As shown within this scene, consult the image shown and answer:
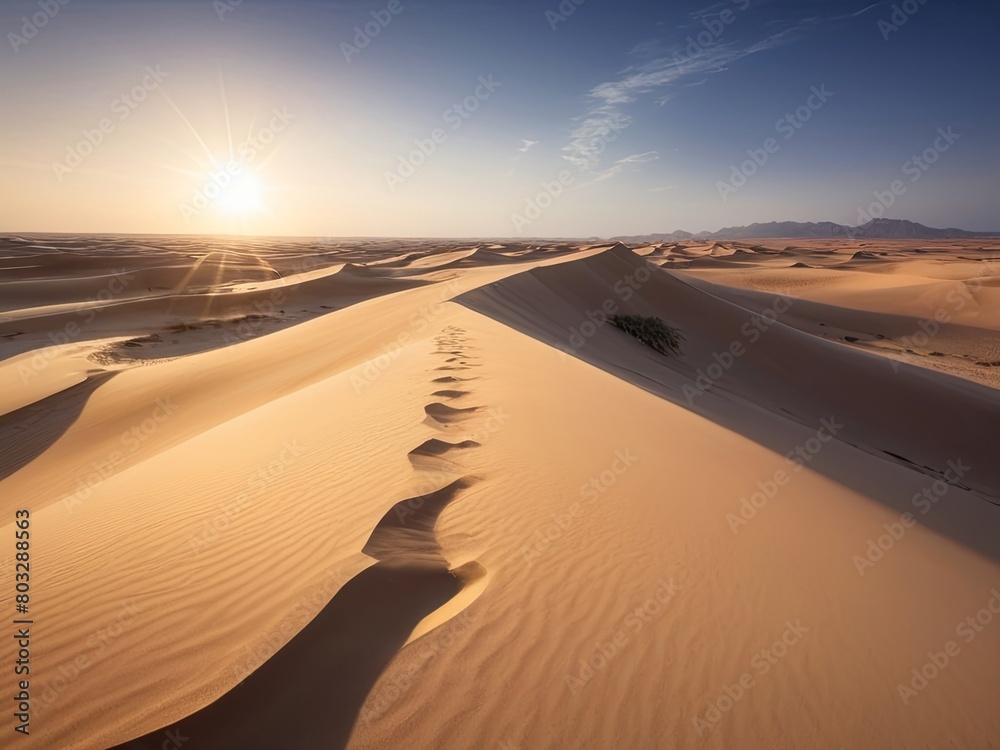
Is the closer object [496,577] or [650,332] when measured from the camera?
[496,577]

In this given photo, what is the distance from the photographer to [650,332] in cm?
1138

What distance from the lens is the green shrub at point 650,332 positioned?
11.2 meters

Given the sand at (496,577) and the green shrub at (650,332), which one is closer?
the sand at (496,577)

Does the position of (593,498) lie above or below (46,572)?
above

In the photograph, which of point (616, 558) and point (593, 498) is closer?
point (616, 558)

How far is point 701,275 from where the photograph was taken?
121ft

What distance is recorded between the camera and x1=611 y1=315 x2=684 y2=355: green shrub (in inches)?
442

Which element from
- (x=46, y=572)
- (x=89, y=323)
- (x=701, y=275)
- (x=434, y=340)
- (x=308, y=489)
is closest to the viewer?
(x=46, y=572)

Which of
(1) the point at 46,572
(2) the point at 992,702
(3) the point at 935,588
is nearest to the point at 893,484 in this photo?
(3) the point at 935,588

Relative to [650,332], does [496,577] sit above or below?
above

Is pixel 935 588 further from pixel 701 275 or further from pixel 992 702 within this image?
pixel 701 275

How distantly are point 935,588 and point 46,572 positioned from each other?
5.07m

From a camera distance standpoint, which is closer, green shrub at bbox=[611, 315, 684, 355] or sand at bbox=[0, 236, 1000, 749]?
sand at bbox=[0, 236, 1000, 749]

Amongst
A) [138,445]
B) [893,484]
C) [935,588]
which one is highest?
[935,588]
